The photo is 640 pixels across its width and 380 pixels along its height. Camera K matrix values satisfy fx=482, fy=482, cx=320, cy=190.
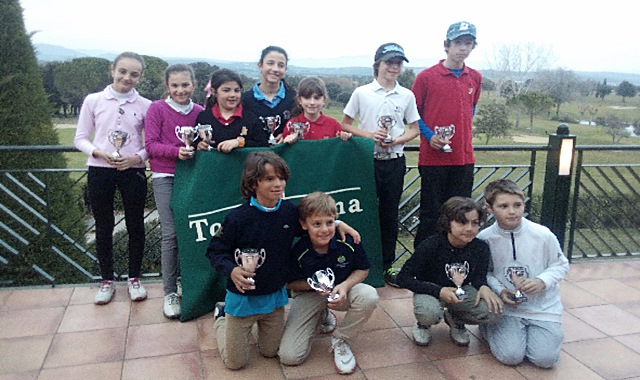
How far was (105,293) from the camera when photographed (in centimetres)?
331

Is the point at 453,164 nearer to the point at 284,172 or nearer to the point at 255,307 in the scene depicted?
the point at 284,172

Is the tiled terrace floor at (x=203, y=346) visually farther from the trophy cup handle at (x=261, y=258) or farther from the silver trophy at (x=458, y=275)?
the trophy cup handle at (x=261, y=258)

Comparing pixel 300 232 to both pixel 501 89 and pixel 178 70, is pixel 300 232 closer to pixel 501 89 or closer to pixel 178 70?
pixel 178 70

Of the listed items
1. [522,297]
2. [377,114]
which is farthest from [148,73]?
[522,297]

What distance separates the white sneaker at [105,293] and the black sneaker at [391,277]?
2.01m

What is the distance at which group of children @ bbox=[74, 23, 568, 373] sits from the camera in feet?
8.22

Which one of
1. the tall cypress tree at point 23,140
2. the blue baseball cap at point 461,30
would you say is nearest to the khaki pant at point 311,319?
the blue baseball cap at point 461,30

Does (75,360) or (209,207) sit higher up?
(209,207)

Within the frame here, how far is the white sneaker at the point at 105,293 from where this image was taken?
10.8ft

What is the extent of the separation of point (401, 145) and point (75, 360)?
7.88 ft

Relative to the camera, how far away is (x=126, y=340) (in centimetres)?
284

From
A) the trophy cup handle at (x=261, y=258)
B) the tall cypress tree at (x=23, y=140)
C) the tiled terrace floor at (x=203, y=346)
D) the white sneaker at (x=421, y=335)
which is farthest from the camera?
the tall cypress tree at (x=23, y=140)

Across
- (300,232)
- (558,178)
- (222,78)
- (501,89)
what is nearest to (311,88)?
(222,78)

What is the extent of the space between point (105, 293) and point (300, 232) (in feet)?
5.24
